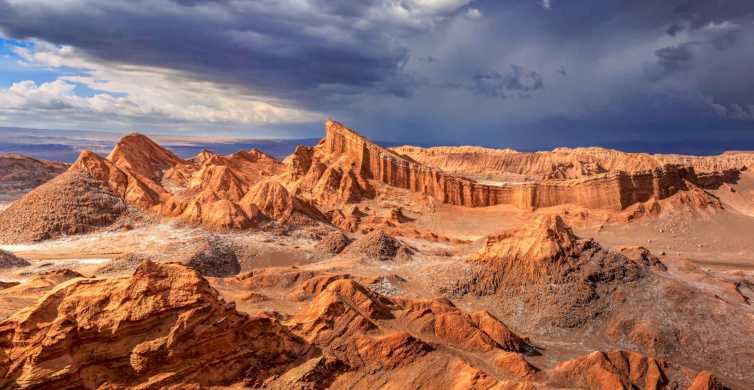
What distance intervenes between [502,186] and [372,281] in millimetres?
37990

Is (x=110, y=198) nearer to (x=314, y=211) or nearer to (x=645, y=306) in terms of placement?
(x=314, y=211)

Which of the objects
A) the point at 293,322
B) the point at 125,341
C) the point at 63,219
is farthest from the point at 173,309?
the point at 63,219

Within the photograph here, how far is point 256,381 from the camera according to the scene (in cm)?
1413

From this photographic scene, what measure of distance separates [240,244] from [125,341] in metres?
24.8

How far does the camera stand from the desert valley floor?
43.2ft

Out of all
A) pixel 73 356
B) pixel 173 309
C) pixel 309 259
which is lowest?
pixel 309 259

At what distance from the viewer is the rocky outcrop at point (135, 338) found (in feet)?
39.0

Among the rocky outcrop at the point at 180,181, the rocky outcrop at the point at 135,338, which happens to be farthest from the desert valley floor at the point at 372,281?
the rocky outcrop at the point at 180,181

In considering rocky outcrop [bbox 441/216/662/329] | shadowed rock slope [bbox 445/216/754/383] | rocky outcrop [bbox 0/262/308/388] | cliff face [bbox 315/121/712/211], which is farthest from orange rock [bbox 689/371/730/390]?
cliff face [bbox 315/121/712/211]

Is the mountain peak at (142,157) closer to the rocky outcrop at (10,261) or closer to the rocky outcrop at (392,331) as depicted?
the rocky outcrop at (10,261)

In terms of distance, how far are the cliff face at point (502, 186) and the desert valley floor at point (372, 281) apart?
0.23m

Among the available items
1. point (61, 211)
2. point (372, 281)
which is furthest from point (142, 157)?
point (372, 281)

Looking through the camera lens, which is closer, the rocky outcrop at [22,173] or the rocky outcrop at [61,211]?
the rocky outcrop at [61,211]

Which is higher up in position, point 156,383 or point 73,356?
point 73,356
